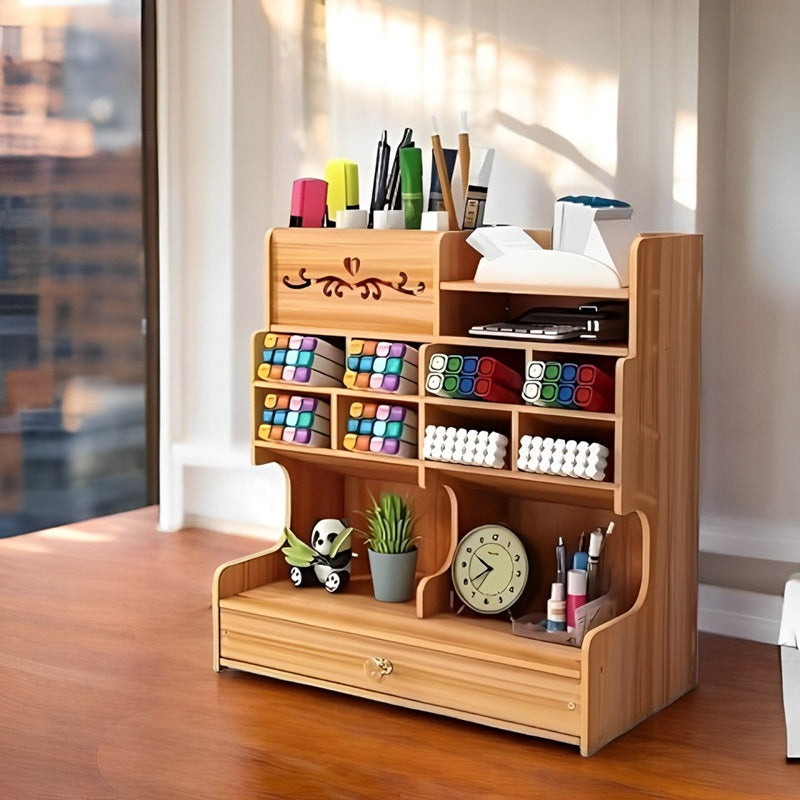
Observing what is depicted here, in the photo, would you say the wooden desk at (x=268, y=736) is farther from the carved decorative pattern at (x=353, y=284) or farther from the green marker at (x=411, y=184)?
the green marker at (x=411, y=184)

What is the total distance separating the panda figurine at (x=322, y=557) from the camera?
8.13 ft

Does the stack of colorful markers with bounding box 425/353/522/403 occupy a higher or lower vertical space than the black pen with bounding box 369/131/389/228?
lower

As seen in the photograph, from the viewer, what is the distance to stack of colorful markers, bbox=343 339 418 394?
231 cm

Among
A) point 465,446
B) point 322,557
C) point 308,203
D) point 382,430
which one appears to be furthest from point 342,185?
point 322,557

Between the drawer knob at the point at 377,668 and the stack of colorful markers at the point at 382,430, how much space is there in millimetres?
357

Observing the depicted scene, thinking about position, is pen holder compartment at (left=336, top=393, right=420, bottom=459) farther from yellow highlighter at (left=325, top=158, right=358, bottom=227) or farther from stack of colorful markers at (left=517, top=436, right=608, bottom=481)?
yellow highlighter at (left=325, top=158, right=358, bottom=227)

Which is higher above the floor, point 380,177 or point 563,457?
point 380,177

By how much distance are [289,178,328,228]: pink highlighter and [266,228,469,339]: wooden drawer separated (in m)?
0.05

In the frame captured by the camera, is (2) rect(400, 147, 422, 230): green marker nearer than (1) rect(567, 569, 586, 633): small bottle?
No

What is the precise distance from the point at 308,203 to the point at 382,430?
49cm

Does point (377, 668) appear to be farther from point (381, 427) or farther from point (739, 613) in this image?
point (739, 613)

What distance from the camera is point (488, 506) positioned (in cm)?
244

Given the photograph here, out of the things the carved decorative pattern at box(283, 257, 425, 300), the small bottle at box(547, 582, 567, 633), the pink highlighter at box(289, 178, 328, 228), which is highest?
the pink highlighter at box(289, 178, 328, 228)

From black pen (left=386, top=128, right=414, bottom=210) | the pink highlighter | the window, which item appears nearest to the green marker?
black pen (left=386, top=128, right=414, bottom=210)
